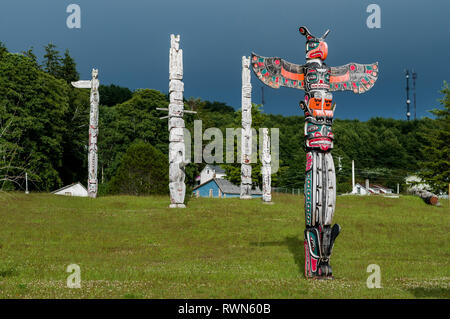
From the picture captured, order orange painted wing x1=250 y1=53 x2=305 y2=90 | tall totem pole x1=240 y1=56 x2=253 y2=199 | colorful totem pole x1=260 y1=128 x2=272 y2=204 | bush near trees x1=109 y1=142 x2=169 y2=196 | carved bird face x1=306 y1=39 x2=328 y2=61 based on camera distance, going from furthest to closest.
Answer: bush near trees x1=109 y1=142 x2=169 y2=196 → tall totem pole x1=240 y1=56 x2=253 y2=199 → colorful totem pole x1=260 y1=128 x2=272 y2=204 → carved bird face x1=306 y1=39 x2=328 y2=61 → orange painted wing x1=250 y1=53 x2=305 y2=90

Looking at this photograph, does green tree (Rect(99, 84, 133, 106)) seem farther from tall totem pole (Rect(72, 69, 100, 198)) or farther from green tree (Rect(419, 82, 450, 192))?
green tree (Rect(419, 82, 450, 192))

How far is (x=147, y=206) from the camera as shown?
32.3m

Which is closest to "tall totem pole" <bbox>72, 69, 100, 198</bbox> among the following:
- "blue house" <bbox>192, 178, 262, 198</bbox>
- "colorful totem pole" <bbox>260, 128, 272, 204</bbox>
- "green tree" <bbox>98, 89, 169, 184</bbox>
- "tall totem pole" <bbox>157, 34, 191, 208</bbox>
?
"tall totem pole" <bbox>157, 34, 191, 208</bbox>

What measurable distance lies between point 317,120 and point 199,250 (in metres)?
9.41

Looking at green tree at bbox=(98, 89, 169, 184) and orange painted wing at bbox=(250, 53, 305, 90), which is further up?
green tree at bbox=(98, 89, 169, 184)

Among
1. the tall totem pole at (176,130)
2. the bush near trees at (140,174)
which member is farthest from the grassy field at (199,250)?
the bush near trees at (140,174)

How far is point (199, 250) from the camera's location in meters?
20.6

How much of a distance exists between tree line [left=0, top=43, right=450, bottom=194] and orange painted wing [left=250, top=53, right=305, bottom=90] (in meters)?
8.07

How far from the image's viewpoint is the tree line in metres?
45.0

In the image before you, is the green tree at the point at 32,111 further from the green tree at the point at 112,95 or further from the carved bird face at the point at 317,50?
the green tree at the point at 112,95

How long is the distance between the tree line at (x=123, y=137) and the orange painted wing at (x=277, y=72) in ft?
26.5

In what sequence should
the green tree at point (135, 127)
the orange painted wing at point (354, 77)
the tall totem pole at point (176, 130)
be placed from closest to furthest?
the orange painted wing at point (354, 77) < the tall totem pole at point (176, 130) < the green tree at point (135, 127)

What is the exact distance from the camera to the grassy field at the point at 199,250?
38.0 ft

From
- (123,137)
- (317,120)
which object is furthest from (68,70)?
(317,120)
